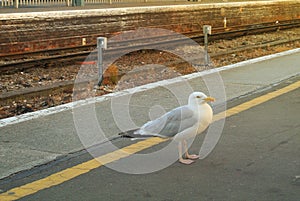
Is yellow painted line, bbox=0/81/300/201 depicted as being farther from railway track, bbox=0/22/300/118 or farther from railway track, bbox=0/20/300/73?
railway track, bbox=0/20/300/73

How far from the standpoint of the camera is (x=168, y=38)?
1956cm

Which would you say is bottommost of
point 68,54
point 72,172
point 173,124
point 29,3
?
point 72,172

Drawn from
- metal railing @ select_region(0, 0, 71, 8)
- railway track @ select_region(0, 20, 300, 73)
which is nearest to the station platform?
railway track @ select_region(0, 20, 300, 73)

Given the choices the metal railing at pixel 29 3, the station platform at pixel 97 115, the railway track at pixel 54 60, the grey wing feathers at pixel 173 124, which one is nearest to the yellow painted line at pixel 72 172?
the station platform at pixel 97 115

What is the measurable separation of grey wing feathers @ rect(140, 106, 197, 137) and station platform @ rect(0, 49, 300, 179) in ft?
2.98

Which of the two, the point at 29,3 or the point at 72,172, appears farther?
the point at 29,3

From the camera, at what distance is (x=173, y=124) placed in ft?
17.3

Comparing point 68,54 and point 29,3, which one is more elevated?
point 29,3

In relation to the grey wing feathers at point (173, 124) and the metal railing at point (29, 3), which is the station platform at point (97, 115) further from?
the metal railing at point (29, 3)

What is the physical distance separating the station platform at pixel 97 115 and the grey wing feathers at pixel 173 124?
35.7 inches

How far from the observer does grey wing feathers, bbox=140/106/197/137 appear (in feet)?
17.1

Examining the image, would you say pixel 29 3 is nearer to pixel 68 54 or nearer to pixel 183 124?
pixel 68 54

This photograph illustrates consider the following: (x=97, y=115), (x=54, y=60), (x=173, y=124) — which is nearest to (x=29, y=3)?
(x=54, y=60)

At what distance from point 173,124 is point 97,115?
2143 millimetres
